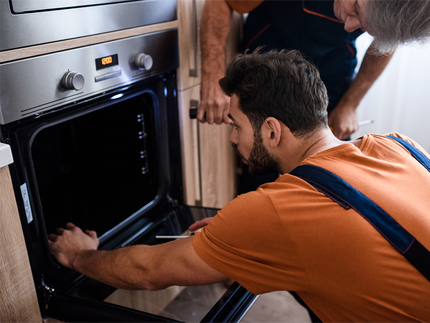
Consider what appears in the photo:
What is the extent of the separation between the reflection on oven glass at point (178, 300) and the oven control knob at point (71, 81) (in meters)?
0.58

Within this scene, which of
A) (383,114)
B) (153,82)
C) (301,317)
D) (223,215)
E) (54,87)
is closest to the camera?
(223,215)

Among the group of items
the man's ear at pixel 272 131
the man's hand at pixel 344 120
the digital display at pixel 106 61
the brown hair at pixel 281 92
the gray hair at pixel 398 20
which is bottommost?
the man's hand at pixel 344 120

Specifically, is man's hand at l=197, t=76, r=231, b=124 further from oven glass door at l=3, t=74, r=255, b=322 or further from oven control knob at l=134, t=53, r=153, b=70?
oven control knob at l=134, t=53, r=153, b=70

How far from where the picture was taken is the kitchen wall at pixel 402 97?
199cm

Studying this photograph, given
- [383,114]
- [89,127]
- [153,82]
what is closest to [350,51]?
[383,114]

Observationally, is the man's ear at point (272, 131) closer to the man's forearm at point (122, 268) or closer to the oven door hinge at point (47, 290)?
the man's forearm at point (122, 268)

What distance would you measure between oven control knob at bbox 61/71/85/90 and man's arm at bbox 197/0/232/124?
49cm

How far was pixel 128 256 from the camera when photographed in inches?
39.7

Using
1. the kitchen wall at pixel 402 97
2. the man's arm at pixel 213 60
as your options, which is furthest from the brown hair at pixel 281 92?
the kitchen wall at pixel 402 97

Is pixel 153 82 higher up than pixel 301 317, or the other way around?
pixel 153 82

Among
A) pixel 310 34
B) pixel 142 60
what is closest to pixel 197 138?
pixel 142 60

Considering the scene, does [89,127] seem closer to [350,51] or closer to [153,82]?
[153,82]

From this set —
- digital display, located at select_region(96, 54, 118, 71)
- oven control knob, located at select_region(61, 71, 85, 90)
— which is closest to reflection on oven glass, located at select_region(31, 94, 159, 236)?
digital display, located at select_region(96, 54, 118, 71)

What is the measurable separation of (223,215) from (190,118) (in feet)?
2.23
